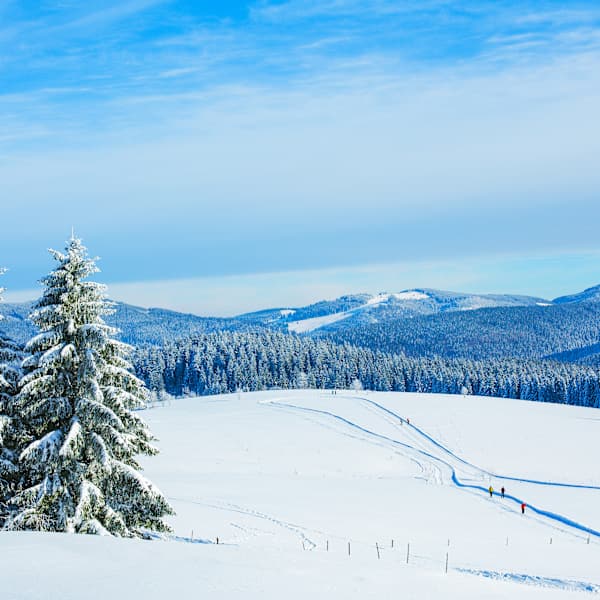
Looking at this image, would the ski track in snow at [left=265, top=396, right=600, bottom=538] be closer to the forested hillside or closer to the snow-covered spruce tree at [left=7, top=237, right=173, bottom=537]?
the snow-covered spruce tree at [left=7, top=237, right=173, bottom=537]

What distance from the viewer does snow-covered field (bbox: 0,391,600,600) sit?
1196 centimetres

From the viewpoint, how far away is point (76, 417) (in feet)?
55.6

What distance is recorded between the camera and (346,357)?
460 ft

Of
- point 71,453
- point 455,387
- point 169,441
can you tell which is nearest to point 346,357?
point 455,387

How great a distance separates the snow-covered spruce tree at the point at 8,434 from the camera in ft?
57.1

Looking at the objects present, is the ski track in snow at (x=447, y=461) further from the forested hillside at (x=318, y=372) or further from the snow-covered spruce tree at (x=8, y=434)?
the forested hillside at (x=318, y=372)

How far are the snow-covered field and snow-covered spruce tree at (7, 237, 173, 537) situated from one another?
244 centimetres

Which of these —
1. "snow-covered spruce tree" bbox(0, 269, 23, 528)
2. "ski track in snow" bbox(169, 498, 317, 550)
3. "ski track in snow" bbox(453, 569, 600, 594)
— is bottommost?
"ski track in snow" bbox(169, 498, 317, 550)

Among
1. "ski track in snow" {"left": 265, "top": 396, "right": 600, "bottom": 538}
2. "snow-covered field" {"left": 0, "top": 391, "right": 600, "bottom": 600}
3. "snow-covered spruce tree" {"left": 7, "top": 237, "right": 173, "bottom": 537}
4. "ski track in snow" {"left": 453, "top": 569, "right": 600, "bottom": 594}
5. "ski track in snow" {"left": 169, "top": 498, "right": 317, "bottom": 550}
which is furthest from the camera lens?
"ski track in snow" {"left": 265, "top": 396, "right": 600, "bottom": 538}

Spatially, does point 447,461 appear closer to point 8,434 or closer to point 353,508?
point 353,508

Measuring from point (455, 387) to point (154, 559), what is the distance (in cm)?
12729

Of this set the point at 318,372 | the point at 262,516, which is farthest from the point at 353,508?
the point at 318,372

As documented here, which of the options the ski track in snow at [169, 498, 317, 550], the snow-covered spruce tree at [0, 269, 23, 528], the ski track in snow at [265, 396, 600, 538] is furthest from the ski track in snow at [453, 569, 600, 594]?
the snow-covered spruce tree at [0, 269, 23, 528]

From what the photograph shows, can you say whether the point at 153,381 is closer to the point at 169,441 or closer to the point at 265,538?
the point at 169,441
